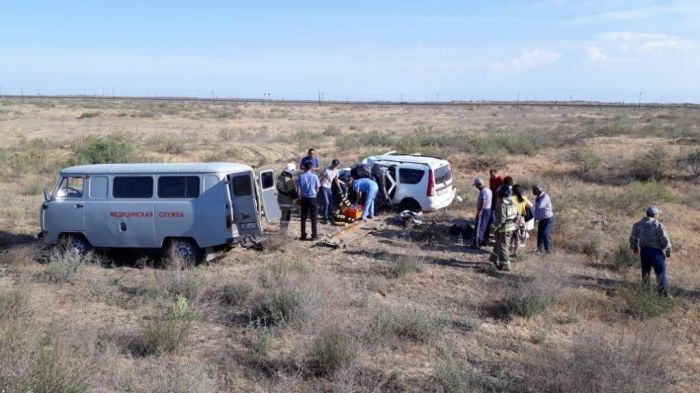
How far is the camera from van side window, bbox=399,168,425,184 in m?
14.4

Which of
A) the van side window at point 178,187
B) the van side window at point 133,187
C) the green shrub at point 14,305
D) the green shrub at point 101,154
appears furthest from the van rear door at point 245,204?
the green shrub at point 101,154

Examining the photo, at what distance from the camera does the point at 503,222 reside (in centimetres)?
1012

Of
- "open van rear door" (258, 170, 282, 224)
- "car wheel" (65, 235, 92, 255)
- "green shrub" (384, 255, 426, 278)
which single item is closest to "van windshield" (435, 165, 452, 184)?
"green shrub" (384, 255, 426, 278)

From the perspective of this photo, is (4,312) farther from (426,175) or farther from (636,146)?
(636,146)

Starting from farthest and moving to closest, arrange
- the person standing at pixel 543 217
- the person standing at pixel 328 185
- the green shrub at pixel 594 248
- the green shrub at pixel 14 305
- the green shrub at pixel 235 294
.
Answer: the person standing at pixel 328 185 < the green shrub at pixel 594 248 < the person standing at pixel 543 217 < the green shrub at pixel 235 294 < the green shrub at pixel 14 305

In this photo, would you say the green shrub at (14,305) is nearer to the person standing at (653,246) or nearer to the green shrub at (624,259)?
the person standing at (653,246)

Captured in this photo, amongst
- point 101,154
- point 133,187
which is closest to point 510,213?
point 133,187

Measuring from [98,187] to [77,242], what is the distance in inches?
45.2

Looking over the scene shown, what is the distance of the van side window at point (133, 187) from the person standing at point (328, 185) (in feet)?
14.6

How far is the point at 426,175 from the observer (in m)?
14.3

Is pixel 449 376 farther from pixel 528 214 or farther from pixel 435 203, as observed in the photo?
pixel 435 203

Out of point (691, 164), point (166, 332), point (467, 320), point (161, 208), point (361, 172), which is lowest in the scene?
point (467, 320)

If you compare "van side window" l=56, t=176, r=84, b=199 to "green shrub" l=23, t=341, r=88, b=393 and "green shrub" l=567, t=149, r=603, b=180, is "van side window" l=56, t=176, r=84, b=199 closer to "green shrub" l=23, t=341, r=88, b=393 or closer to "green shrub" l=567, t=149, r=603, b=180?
"green shrub" l=23, t=341, r=88, b=393

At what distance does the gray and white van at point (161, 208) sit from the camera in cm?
1020
